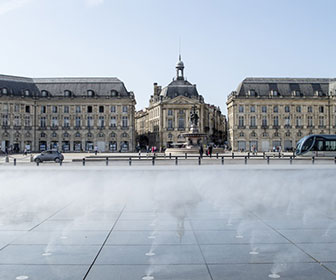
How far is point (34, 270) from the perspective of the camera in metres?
6.69

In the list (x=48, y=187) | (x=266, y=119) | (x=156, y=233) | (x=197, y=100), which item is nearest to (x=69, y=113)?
(x=197, y=100)

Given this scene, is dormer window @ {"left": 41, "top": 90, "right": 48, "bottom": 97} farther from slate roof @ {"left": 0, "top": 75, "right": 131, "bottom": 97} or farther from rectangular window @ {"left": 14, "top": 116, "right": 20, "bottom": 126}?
rectangular window @ {"left": 14, "top": 116, "right": 20, "bottom": 126}

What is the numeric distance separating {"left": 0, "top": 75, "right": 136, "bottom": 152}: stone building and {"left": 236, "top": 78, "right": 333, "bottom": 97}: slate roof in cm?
2796

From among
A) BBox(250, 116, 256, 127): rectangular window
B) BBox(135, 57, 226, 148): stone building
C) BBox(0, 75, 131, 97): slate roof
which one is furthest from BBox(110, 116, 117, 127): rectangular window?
BBox(250, 116, 256, 127): rectangular window

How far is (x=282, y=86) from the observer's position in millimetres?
99750

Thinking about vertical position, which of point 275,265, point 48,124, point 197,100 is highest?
point 197,100

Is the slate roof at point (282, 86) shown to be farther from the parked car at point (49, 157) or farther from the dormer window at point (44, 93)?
the parked car at point (49, 157)

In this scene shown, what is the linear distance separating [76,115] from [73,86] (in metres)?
6.85

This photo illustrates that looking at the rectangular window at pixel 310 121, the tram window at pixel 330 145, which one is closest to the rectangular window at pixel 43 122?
the rectangular window at pixel 310 121

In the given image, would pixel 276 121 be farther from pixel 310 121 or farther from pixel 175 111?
pixel 175 111

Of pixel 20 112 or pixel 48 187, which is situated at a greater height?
pixel 20 112

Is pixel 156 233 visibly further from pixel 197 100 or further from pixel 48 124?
pixel 197 100

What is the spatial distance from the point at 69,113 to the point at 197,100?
32244mm

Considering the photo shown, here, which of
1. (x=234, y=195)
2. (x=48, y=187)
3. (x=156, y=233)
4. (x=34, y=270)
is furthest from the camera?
(x=48, y=187)
